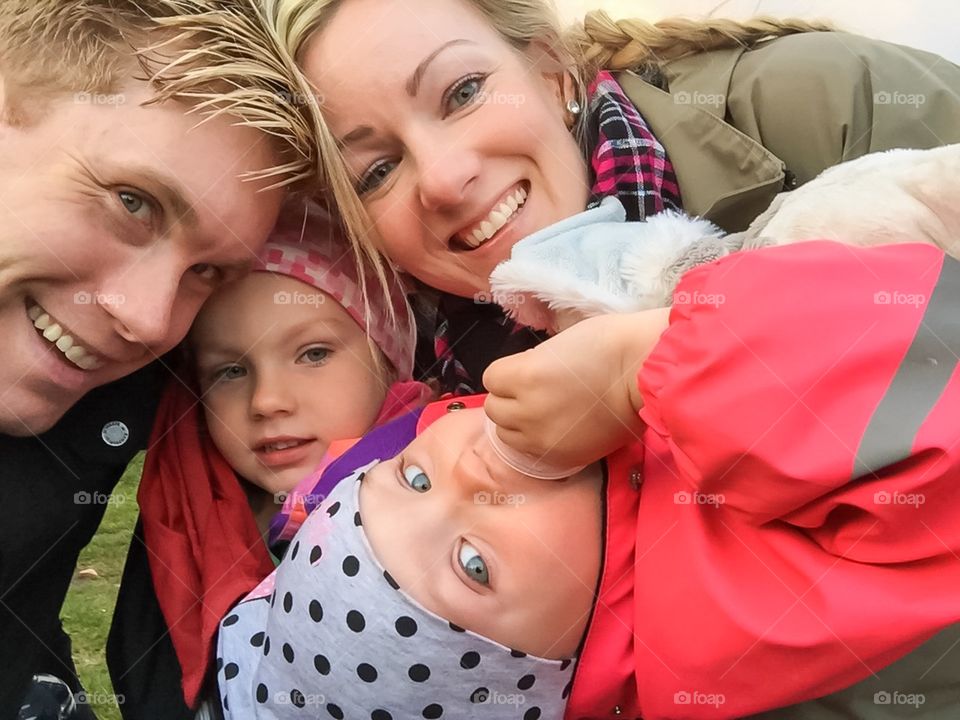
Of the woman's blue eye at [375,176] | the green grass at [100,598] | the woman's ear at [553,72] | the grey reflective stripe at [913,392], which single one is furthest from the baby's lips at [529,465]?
the green grass at [100,598]

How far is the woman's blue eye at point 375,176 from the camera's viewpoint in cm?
138

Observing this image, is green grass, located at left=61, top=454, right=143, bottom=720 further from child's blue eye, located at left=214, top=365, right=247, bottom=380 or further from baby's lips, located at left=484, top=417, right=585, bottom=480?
baby's lips, located at left=484, top=417, right=585, bottom=480

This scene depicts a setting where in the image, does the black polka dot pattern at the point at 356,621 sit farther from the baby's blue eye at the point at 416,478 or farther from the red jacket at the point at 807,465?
the red jacket at the point at 807,465

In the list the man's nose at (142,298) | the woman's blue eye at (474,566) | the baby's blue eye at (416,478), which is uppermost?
the man's nose at (142,298)

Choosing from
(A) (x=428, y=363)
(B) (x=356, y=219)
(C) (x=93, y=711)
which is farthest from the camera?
(A) (x=428, y=363)

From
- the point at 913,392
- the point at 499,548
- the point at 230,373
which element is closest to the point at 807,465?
the point at 913,392

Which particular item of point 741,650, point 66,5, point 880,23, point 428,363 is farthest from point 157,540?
point 880,23

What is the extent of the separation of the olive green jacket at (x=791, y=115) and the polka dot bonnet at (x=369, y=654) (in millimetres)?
726

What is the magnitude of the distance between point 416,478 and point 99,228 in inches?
20.8

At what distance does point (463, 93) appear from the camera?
52.2 inches

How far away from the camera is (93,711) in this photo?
1.54 m

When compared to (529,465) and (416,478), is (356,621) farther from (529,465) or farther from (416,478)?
(529,465)

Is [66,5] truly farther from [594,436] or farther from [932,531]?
[932,531]

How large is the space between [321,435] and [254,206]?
16.1 inches
